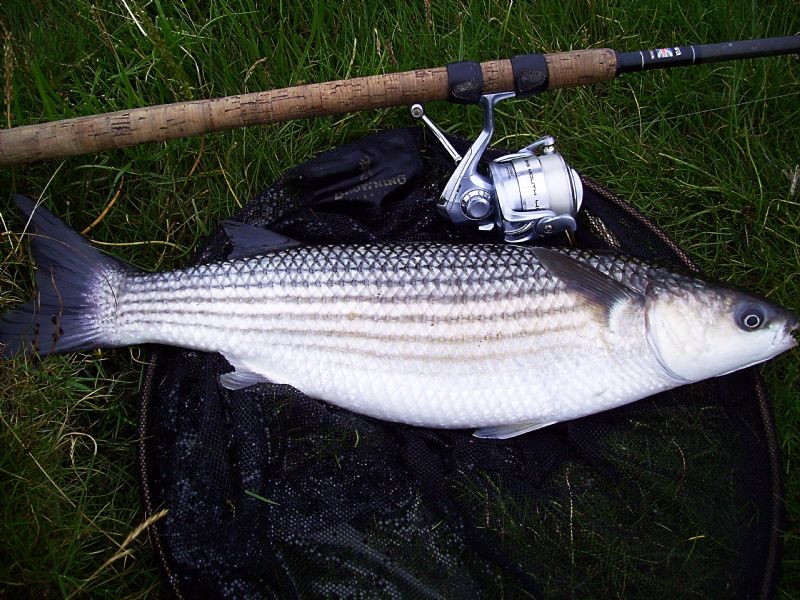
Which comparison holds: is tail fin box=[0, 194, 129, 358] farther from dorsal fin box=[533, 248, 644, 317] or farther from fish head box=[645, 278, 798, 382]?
fish head box=[645, 278, 798, 382]

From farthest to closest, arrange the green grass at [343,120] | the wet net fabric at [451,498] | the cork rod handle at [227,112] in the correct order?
the green grass at [343,120] → the cork rod handle at [227,112] → the wet net fabric at [451,498]

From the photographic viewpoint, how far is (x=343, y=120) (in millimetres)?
3078

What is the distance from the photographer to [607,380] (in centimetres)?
248

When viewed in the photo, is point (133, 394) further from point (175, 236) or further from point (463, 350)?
point (463, 350)

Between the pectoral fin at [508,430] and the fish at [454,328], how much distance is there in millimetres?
12

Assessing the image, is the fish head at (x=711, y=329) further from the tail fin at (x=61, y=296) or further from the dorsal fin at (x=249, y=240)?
the tail fin at (x=61, y=296)

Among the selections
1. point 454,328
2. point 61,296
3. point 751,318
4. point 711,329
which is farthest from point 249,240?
point 751,318

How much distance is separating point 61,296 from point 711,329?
2.51m

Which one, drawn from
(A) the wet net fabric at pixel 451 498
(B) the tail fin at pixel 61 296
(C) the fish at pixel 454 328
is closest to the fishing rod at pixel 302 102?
(B) the tail fin at pixel 61 296

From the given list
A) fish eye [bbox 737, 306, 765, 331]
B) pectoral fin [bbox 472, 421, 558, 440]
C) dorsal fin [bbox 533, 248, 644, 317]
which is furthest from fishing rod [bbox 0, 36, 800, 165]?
pectoral fin [bbox 472, 421, 558, 440]

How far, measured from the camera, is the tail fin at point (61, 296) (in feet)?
8.35

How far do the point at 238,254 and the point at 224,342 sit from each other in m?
0.37

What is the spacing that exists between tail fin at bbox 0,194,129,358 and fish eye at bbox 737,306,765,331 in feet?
7.84

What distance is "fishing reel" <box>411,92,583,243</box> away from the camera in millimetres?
2562
